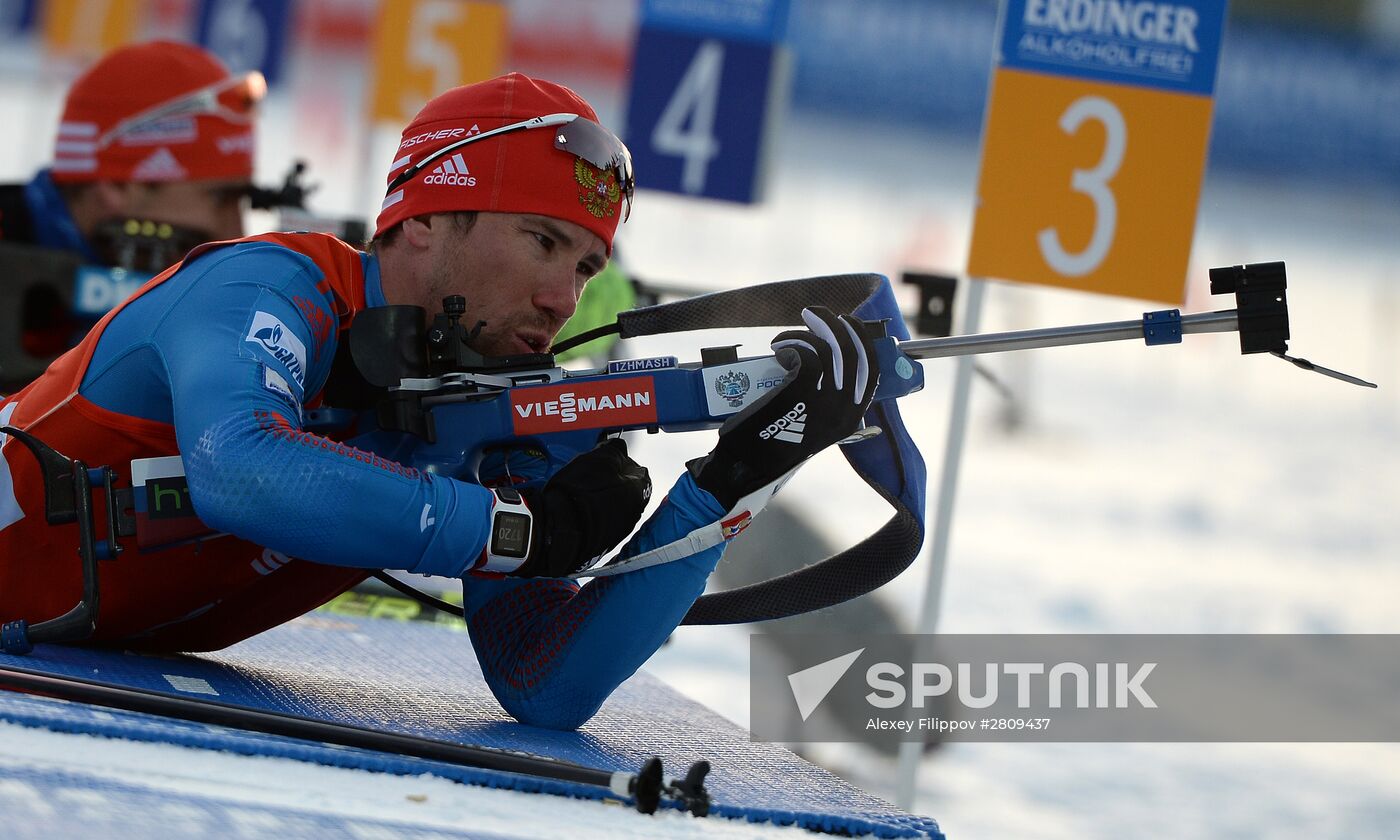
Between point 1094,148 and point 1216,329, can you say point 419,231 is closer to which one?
point 1216,329

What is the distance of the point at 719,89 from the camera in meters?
4.38

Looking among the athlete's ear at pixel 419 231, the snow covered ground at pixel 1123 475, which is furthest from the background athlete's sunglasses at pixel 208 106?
the athlete's ear at pixel 419 231

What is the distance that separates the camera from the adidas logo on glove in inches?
60.4

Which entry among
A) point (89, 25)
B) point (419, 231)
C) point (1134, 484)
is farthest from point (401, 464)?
point (89, 25)

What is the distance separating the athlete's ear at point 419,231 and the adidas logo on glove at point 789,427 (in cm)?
44

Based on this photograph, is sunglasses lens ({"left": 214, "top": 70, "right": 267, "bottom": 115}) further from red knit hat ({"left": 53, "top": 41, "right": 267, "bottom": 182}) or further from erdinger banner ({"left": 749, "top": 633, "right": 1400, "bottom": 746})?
erdinger banner ({"left": 749, "top": 633, "right": 1400, "bottom": 746})

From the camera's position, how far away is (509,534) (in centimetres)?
150

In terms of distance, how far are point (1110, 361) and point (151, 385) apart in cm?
822

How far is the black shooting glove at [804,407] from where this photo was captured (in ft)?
5.04

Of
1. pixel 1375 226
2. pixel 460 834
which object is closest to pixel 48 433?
pixel 460 834

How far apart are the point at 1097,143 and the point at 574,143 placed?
55.3 inches

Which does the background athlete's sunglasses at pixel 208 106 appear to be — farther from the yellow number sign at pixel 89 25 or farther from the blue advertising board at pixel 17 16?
the blue advertising board at pixel 17 16

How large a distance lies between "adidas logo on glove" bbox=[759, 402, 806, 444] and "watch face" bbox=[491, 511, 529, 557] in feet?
0.80

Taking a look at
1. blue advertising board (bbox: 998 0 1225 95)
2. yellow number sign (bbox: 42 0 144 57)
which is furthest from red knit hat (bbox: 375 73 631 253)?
yellow number sign (bbox: 42 0 144 57)
